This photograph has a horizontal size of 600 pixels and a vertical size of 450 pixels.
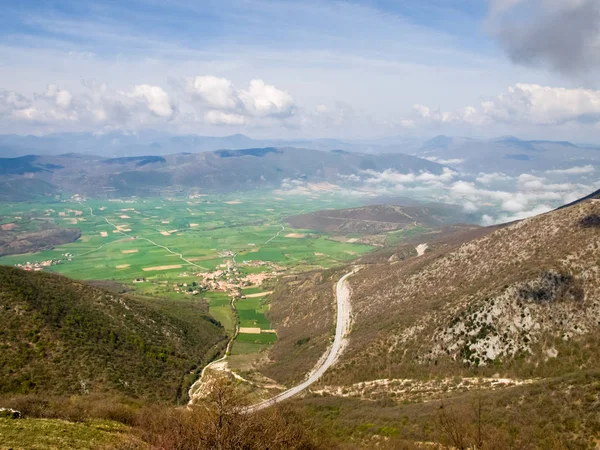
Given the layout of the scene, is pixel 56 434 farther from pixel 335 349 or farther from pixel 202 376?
pixel 335 349

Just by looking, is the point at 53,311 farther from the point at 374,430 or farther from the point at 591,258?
the point at 591,258

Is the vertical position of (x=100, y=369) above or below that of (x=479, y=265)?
below

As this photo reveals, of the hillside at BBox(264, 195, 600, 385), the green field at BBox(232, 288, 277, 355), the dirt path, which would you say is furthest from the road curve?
the green field at BBox(232, 288, 277, 355)

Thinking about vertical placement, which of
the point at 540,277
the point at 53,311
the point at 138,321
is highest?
the point at 540,277

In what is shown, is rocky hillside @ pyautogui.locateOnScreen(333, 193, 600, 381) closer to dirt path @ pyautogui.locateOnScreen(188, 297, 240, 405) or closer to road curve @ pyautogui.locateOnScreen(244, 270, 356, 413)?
road curve @ pyautogui.locateOnScreen(244, 270, 356, 413)

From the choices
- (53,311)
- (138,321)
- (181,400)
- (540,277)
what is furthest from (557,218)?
(53,311)
